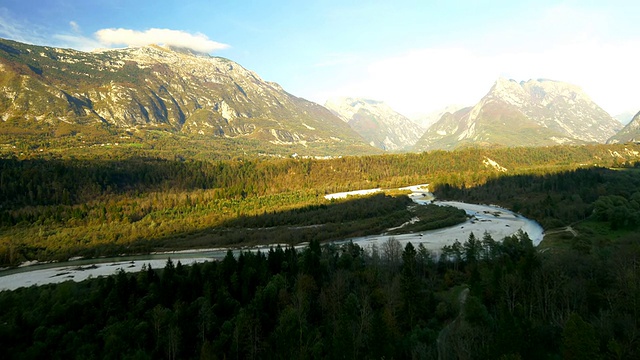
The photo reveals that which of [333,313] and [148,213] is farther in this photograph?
[148,213]

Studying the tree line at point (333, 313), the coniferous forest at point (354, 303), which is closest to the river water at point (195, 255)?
the coniferous forest at point (354, 303)

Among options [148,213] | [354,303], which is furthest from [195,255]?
[354,303]

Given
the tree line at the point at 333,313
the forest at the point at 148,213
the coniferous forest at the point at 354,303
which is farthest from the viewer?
the forest at the point at 148,213

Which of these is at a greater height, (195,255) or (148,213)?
(148,213)

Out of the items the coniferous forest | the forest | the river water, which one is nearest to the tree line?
the coniferous forest

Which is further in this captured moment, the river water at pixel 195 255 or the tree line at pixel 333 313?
the river water at pixel 195 255

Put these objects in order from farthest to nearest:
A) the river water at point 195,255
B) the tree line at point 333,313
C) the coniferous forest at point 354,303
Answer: the river water at point 195,255 → the coniferous forest at point 354,303 → the tree line at point 333,313

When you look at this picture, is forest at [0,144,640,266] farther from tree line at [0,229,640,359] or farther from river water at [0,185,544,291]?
tree line at [0,229,640,359]

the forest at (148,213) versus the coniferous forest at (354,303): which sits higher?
the forest at (148,213)

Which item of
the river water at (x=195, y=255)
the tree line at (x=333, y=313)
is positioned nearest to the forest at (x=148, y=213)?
the river water at (x=195, y=255)

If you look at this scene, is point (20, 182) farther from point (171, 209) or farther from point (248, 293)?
point (248, 293)

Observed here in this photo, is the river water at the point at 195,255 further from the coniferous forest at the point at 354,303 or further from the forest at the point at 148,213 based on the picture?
the coniferous forest at the point at 354,303

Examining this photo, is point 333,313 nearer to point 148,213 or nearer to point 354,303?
point 354,303

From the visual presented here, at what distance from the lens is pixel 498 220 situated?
5349 inches
